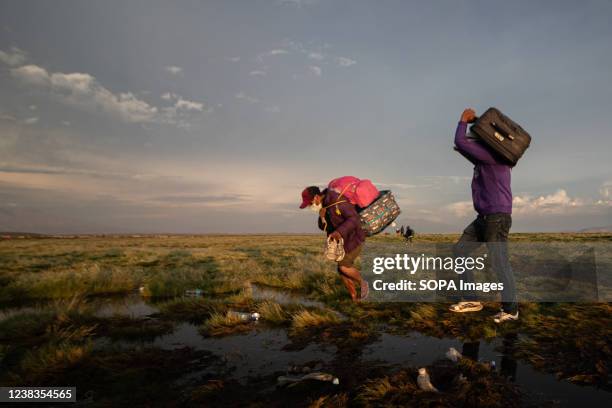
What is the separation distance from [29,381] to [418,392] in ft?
14.4

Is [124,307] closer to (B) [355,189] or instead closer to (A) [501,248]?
(B) [355,189]

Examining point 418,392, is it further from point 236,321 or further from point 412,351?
point 236,321

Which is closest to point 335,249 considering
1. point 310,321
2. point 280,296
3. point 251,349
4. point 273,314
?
point 310,321

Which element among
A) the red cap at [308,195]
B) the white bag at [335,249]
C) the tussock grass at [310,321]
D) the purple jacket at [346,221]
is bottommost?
the tussock grass at [310,321]

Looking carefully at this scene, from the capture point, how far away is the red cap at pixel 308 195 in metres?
6.62

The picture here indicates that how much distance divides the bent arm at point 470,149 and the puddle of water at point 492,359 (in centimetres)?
280

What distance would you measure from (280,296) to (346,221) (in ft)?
12.6

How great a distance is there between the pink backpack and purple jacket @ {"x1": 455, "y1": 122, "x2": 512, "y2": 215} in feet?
6.16

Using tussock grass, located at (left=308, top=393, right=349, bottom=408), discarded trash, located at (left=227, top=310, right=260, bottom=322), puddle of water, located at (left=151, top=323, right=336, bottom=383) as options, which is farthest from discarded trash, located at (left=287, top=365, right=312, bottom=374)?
discarded trash, located at (left=227, top=310, right=260, bottom=322)

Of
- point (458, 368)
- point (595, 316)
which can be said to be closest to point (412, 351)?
point (458, 368)

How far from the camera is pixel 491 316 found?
18.0 ft

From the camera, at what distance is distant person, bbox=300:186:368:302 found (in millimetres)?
6262

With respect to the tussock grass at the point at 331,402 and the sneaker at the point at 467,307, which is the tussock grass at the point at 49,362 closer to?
the tussock grass at the point at 331,402

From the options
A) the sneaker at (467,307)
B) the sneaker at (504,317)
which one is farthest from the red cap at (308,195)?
the sneaker at (504,317)
